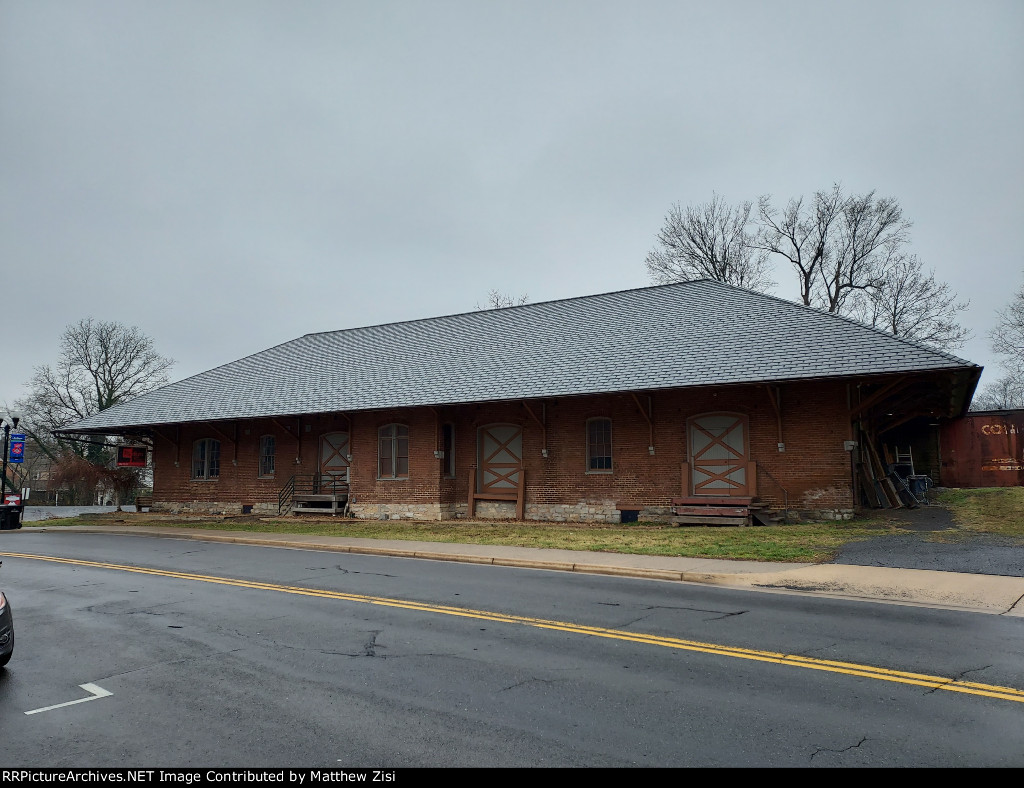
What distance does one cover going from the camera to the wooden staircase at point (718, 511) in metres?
18.0

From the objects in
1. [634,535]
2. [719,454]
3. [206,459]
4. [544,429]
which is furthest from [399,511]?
[206,459]

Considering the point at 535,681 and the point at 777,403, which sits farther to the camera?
the point at 777,403

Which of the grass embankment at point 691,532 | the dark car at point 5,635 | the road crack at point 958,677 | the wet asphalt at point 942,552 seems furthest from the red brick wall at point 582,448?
the dark car at point 5,635

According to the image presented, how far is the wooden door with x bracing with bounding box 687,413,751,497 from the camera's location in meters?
19.4

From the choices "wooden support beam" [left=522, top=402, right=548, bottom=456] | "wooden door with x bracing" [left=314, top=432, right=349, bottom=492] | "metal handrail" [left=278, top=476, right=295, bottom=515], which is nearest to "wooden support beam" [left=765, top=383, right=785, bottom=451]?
"wooden support beam" [left=522, top=402, right=548, bottom=456]

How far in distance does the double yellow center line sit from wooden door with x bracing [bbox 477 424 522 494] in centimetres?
1226

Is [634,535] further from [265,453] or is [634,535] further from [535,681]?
[265,453]

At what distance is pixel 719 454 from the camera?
1975cm

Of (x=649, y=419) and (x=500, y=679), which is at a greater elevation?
(x=649, y=419)

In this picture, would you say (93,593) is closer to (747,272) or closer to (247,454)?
(247,454)

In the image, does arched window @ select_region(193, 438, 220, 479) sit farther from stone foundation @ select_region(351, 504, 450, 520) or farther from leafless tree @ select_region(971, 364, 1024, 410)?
leafless tree @ select_region(971, 364, 1024, 410)

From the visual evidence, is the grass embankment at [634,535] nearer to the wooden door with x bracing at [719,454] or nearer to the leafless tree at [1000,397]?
the wooden door with x bracing at [719,454]

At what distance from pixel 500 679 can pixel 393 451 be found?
64.2ft

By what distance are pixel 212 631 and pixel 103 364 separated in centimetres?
5456
